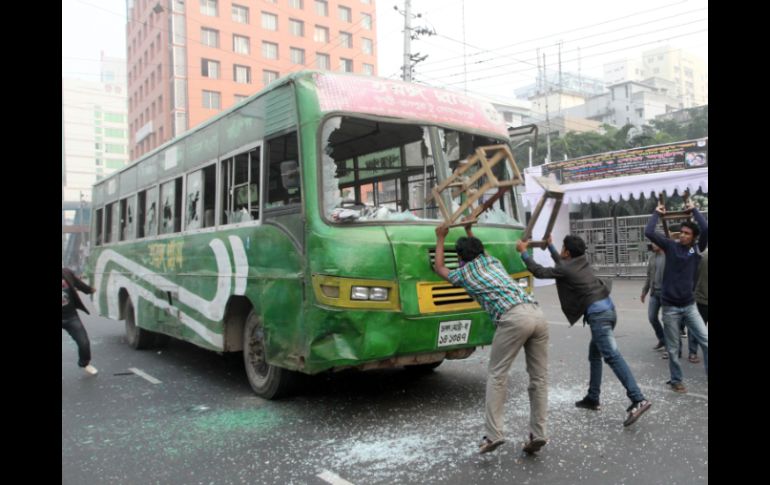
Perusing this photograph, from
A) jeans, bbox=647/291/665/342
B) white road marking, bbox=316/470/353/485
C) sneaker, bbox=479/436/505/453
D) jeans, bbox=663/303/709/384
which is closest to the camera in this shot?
white road marking, bbox=316/470/353/485

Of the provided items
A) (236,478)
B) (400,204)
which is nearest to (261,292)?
(400,204)

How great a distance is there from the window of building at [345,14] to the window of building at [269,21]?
7682 mm

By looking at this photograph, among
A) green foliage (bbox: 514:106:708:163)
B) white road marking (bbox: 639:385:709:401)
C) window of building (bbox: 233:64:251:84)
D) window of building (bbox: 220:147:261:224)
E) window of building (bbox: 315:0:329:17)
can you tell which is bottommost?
white road marking (bbox: 639:385:709:401)

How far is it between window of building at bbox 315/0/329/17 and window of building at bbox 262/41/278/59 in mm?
6464

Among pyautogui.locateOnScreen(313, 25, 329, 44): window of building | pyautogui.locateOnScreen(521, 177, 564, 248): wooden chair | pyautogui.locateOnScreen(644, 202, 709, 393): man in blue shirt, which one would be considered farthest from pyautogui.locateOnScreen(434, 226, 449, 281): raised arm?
pyautogui.locateOnScreen(313, 25, 329, 44): window of building

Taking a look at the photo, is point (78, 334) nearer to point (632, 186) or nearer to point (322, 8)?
point (632, 186)

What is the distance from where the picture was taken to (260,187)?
605 centimetres

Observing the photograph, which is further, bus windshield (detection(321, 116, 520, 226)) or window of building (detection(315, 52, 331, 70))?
window of building (detection(315, 52, 331, 70))

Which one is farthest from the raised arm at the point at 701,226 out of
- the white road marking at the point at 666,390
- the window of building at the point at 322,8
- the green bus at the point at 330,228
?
the window of building at the point at 322,8

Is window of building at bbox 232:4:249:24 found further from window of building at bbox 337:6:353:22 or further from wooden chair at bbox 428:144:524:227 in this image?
wooden chair at bbox 428:144:524:227

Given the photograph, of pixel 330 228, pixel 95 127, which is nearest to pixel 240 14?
pixel 95 127

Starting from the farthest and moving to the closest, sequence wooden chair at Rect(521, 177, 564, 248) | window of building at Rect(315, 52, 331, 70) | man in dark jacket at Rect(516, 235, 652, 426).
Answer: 1. window of building at Rect(315, 52, 331, 70)
2. man in dark jacket at Rect(516, 235, 652, 426)
3. wooden chair at Rect(521, 177, 564, 248)

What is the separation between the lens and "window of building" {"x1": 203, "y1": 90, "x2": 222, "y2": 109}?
179ft
